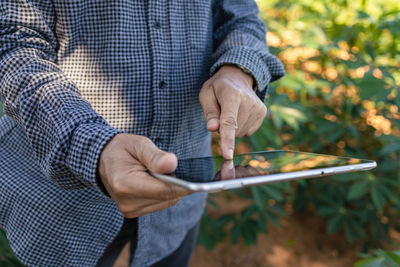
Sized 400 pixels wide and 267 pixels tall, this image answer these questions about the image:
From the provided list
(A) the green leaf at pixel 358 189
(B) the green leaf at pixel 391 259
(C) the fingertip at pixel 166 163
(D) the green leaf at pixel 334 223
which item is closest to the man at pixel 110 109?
(C) the fingertip at pixel 166 163

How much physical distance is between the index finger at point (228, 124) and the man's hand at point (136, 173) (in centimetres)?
13

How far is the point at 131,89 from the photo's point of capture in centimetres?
71

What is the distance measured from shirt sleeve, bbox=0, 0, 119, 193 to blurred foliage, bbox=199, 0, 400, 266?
0.92 m

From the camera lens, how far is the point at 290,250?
6.72ft

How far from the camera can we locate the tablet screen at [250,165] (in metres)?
0.47

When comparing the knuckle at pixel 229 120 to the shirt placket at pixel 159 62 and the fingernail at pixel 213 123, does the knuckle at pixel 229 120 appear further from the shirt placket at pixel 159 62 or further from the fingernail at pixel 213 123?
the shirt placket at pixel 159 62

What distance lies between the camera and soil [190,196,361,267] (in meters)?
1.99

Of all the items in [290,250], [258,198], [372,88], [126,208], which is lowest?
[290,250]

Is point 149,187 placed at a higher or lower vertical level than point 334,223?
higher

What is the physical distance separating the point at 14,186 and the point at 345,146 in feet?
5.31

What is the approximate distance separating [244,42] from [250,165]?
346mm

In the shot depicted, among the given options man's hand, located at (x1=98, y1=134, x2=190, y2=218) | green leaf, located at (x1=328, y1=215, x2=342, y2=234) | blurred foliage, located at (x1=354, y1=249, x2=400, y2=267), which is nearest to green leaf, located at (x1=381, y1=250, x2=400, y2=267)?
blurred foliage, located at (x1=354, y1=249, x2=400, y2=267)

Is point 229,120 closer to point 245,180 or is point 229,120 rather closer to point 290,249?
point 245,180

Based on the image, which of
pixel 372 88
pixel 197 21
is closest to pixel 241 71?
pixel 197 21
